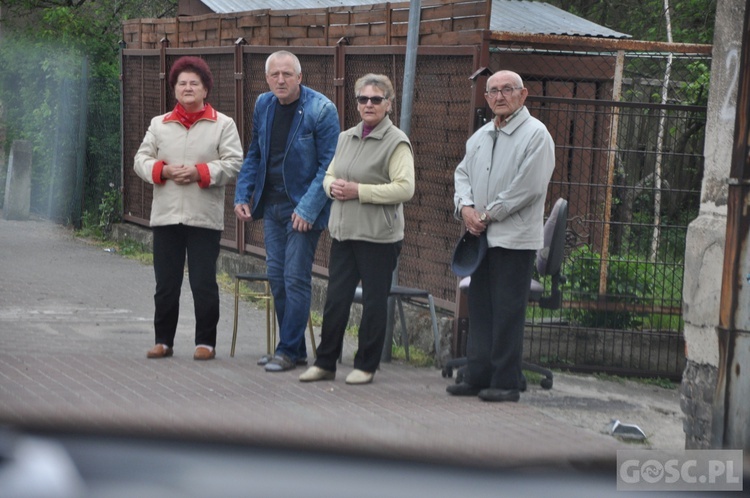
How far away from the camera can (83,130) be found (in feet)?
52.9

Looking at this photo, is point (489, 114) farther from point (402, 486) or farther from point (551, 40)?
point (402, 486)

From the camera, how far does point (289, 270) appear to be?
734cm

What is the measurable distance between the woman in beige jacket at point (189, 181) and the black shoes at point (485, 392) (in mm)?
1772

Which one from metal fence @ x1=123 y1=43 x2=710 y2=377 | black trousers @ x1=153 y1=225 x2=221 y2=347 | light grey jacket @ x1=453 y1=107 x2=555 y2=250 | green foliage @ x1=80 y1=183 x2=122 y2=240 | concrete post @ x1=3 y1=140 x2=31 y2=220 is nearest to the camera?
light grey jacket @ x1=453 y1=107 x2=555 y2=250

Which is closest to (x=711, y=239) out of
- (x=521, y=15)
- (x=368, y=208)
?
(x=368, y=208)

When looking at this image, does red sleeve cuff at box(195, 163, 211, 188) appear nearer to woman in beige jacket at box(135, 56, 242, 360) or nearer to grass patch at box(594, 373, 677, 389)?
woman in beige jacket at box(135, 56, 242, 360)

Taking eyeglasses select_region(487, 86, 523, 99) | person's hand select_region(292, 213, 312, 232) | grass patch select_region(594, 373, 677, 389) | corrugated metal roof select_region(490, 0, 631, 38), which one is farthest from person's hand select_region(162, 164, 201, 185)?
corrugated metal roof select_region(490, 0, 631, 38)

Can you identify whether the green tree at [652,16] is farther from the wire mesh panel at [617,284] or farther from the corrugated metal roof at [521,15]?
the wire mesh panel at [617,284]

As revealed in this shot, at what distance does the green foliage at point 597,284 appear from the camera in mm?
8219

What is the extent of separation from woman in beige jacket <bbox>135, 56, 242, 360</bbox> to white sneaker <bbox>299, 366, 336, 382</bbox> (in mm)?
936

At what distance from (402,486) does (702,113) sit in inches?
295

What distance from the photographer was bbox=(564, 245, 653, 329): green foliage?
8.22 m

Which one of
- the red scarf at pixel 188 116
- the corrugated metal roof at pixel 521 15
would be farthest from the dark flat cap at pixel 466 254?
the corrugated metal roof at pixel 521 15

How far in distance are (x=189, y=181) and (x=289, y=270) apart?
871 millimetres
